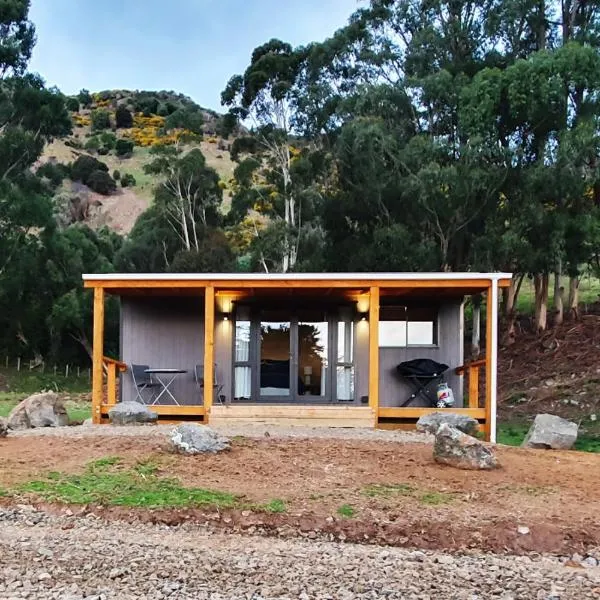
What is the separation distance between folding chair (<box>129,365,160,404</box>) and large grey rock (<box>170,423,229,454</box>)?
13.6 feet

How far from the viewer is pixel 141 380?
425 inches

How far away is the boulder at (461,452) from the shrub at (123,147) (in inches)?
1962

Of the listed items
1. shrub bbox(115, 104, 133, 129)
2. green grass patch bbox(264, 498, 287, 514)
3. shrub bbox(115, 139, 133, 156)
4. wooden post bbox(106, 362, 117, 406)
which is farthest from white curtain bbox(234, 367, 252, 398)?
shrub bbox(115, 104, 133, 129)

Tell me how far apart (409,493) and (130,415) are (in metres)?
4.58

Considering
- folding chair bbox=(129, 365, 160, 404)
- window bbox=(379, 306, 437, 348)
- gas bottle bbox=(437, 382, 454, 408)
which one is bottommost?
gas bottle bbox=(437, 382, 454, 408)

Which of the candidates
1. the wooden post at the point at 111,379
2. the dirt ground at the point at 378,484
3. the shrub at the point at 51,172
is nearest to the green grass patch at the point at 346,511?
the dirt ground at the point at 378,484

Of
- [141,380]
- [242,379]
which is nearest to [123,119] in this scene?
[141,380]

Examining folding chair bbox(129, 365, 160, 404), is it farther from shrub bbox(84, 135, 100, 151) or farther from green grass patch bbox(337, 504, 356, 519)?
shrub bbox(84, 135, 100, 151)

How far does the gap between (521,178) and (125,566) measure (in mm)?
14541

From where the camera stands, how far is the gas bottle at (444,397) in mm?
10492

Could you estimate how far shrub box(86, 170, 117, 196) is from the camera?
47.2 meters

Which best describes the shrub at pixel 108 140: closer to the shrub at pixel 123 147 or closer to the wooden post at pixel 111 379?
the shrub at pixel 123 147

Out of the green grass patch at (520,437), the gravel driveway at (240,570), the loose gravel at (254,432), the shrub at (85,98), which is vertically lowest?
the green grass patch at (520,437)

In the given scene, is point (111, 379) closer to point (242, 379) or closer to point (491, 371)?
point (242, 379)
